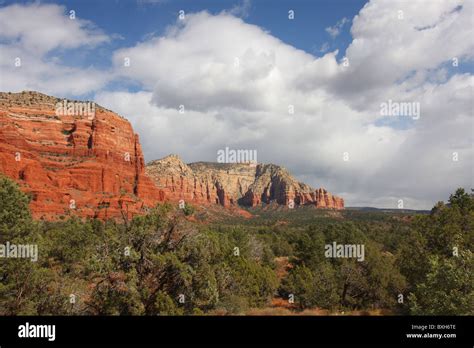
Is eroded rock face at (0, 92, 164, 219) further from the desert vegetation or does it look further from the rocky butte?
the desert vegetation

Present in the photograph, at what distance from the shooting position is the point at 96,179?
465ft

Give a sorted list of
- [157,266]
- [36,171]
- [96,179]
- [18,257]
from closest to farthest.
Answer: [157,266] < [18,257] < [36,171] < [96,179]

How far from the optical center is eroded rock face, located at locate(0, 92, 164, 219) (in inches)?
4653

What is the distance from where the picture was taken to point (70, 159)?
147875 millimetres

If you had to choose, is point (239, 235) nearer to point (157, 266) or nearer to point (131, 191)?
point (157, 266)

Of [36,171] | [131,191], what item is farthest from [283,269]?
[131,191]

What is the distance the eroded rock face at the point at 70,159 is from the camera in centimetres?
11819

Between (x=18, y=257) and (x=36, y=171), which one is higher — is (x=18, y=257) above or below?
below

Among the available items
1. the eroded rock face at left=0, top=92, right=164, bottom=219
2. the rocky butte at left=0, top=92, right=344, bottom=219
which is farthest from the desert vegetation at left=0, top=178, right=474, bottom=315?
the eroded rock face at left=0, top=92, right=164, bottom=219
